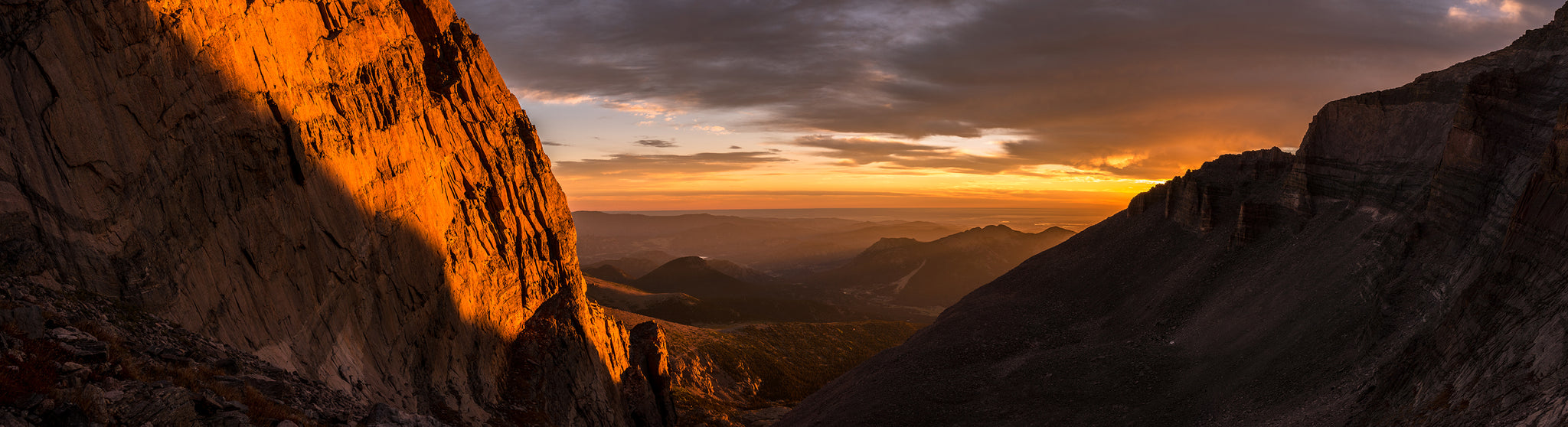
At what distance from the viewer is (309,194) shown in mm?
26047

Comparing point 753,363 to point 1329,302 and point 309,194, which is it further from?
point 309,194

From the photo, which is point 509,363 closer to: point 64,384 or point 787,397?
point 64,384

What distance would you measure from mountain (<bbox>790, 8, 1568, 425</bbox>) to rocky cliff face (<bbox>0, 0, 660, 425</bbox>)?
82.5 feet

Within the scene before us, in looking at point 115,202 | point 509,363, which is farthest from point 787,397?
point 115,202

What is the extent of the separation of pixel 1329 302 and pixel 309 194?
52.4 meters

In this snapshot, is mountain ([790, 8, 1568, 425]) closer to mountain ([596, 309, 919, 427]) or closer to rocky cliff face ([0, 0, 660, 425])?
mountain ([596, 309, 919, 427])

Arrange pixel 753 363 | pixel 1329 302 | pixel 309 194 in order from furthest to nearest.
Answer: pixel 753 363 → pixel 1329 302 → pixel 309 194

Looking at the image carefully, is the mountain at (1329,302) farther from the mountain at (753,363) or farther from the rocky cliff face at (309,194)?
the rocky cliff face at (309,194)

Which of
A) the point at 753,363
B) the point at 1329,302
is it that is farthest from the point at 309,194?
the point at 753,363

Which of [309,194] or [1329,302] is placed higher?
[309,194]

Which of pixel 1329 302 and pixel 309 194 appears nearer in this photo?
pixel 309 194

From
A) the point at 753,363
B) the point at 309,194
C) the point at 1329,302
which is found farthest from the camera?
the point at 753,363

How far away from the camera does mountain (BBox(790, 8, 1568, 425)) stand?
77.5ft

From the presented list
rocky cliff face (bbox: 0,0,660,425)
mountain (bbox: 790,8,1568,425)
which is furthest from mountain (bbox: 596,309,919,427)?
rocky cliff face (bbox: 0,0,660,425)
